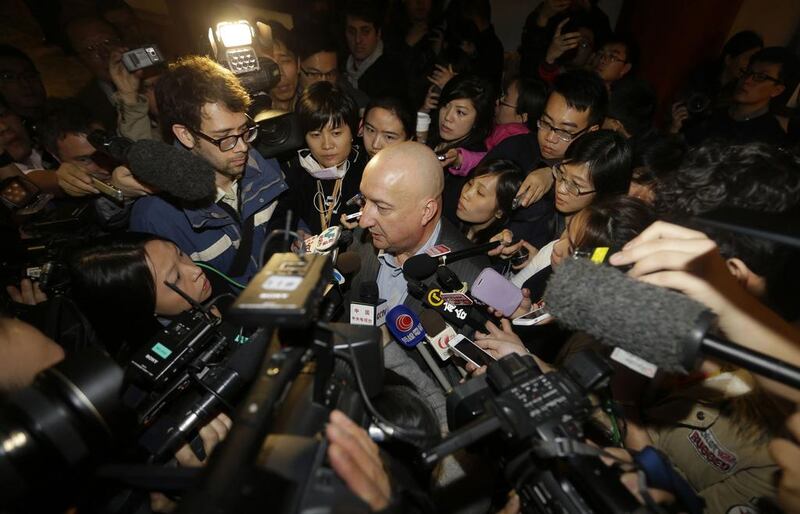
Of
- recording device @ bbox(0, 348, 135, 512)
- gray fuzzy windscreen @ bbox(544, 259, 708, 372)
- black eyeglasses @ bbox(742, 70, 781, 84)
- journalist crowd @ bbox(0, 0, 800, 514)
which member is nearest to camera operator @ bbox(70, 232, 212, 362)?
journalist crowd @ bbox(0, 0, 800, 514)

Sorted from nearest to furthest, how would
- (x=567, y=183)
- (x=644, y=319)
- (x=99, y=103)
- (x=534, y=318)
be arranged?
1. (x=644, y=319)
2. (x=534, y=318)
3. (x=567, y=183)
4. (x=99, y=103)

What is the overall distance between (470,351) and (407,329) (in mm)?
361

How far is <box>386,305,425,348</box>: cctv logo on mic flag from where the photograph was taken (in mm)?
2006

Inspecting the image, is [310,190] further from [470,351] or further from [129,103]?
[470,351]

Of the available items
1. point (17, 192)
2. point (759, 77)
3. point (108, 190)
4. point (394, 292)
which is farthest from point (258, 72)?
point (759, 77)

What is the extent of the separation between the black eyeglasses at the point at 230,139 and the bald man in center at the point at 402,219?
92 centimetres

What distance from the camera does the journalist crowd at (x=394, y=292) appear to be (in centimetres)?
85

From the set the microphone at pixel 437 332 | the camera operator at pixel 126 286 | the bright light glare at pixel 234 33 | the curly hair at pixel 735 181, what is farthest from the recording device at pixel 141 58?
the curly hair at pixel 735 181

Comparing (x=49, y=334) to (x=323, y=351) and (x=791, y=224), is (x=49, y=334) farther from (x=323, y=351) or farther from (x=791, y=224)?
(x=791, y=224)

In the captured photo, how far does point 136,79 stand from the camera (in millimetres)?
2816

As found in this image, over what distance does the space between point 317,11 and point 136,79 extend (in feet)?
11.1

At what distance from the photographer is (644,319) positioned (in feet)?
2.82

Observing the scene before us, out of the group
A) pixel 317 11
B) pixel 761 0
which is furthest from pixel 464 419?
pixel 761 0

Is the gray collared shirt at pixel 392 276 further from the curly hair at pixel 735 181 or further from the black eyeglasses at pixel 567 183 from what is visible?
the curly hair at pixel 735 181
